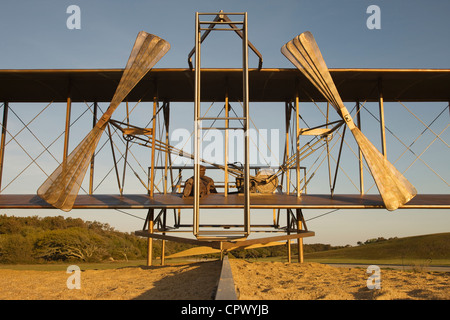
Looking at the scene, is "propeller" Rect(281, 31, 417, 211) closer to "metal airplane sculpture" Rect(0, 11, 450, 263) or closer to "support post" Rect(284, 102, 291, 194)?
"metal airplane sculpture" Rect(0, 11, 450, 263)

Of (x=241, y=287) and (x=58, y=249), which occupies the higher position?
(x=241, y=287)

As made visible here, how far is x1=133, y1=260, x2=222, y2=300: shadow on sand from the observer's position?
17.2 ft

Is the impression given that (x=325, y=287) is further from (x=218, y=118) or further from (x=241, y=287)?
(x=218, y=118)

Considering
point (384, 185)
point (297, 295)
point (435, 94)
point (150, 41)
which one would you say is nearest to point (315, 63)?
point (384, 185)

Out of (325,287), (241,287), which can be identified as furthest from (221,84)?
(241,287)

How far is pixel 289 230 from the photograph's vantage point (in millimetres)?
14484

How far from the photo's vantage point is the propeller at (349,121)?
10084 millimetres

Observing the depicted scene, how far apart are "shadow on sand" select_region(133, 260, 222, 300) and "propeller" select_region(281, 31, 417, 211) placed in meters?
5.51

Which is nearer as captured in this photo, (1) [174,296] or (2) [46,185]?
(1) [174,296]

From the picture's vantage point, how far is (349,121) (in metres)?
10.6

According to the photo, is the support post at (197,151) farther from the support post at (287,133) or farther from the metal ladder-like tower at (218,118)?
the support post at (287,133)

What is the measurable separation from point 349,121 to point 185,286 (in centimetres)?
720

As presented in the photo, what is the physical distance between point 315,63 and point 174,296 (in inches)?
335

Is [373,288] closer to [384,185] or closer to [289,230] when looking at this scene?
[384,185]
